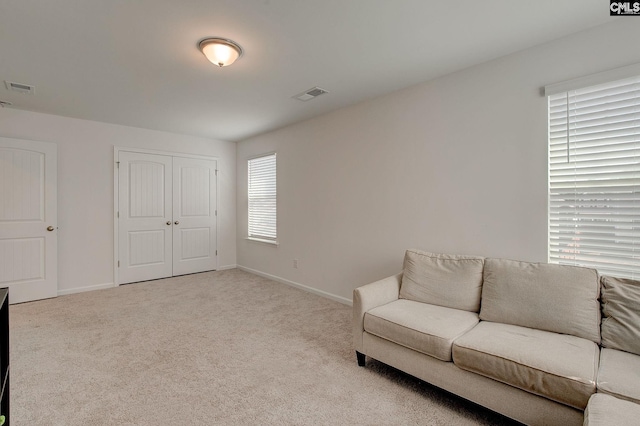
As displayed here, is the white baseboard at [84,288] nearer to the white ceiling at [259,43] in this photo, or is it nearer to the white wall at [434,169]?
the white ceiling at [259,43]

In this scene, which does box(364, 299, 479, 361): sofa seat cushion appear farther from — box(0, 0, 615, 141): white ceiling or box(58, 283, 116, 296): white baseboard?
box(58, 283, 116, 296): white baseboard

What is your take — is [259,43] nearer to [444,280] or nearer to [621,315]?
[444,280]

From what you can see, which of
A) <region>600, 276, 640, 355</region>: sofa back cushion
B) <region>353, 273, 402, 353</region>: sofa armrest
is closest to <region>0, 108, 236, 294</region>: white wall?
<region>353, 273, 402, 353</region>: sofa armrest

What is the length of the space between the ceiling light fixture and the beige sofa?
2179 mm

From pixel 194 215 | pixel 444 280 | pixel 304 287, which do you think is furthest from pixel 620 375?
pixel 194 215

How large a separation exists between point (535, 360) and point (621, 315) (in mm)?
706

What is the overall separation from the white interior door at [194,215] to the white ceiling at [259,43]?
181 centimetres

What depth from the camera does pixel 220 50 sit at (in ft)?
7.61

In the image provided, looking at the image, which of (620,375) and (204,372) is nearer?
(620,375)

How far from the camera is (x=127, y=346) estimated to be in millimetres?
2633

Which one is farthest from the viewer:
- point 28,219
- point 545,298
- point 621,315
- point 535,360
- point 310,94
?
point 28,219

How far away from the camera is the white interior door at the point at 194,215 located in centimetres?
520

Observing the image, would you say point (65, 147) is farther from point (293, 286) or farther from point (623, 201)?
point (623, 201)

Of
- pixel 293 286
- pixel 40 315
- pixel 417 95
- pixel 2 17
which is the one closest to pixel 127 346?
pixel 40 315
